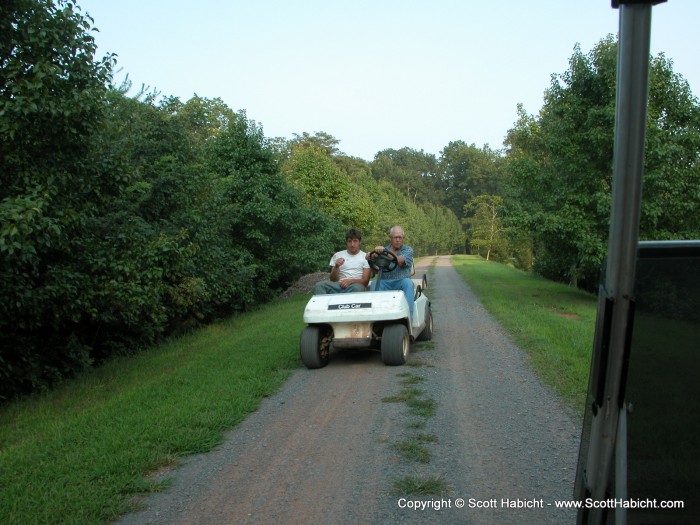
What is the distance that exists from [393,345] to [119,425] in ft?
12.0

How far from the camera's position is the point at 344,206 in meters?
30.8

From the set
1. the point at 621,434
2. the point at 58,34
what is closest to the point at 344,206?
the point at 58,34

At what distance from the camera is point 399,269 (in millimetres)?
9148

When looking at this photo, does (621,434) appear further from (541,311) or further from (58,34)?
(541,311)

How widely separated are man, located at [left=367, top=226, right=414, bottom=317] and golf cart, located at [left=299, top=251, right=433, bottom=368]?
45 centimetres

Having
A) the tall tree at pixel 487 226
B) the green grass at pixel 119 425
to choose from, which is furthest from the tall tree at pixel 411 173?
the green grass at pixel 119 425

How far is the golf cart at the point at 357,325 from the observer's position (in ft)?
26.1

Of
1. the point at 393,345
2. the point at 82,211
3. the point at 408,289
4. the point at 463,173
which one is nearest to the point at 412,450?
the point at 393,345

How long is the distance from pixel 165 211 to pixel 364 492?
10273 millimetres

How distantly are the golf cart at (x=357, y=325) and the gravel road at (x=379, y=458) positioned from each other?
414 millimetres

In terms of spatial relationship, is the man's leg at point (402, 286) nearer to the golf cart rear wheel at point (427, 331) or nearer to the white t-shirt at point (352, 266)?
the white t-shirt at point (352, 266)

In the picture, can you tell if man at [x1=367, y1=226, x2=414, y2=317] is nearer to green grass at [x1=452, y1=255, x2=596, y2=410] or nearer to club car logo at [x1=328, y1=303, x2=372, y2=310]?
club car logo at [x1=328, y1=303, x2=372, y2=310]

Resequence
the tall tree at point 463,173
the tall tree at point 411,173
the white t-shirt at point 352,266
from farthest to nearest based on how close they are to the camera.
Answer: the tall tree at point 411,173 < the tall tree at point 463,173 < the white t-shirt at point 352,266

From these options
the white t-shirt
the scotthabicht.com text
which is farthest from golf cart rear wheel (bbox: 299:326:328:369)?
the scotthabicht.com text
